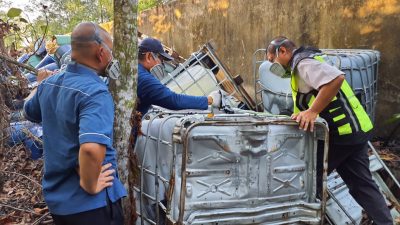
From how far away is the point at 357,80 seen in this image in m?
5.00

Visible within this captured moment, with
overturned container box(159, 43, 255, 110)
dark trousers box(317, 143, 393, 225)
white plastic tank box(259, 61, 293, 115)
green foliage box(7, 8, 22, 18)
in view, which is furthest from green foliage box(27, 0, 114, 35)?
dark trousers box(317, 143, 393, 225)

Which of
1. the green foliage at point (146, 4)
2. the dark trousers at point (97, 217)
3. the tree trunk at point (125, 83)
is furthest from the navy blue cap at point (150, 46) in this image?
the green foliage at point (146, 4)

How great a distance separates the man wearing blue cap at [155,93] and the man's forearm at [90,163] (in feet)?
5.39

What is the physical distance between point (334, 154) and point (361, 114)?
40 cm

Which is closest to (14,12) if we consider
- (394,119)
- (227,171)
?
(227,171)

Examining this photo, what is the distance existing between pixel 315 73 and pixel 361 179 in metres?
1.01

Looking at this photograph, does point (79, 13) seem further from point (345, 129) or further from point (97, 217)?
point (97, 217)

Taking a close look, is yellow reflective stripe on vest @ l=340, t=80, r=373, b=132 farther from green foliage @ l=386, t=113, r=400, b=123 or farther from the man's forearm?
the man's forearm

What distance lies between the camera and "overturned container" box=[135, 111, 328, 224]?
289cm

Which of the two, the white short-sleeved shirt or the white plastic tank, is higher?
the white short-sleeved shirt

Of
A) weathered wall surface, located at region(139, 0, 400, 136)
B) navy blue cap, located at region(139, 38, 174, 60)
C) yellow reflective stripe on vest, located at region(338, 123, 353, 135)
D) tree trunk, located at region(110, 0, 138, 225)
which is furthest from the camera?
weathered wall surface, located at region(139, 0, 400, 136)

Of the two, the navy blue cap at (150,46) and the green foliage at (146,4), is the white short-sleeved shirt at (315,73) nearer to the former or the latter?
the navy blue cap at (150,46)

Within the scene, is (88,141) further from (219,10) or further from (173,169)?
(219,10)

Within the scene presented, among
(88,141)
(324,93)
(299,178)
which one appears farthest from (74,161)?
(324,93)
